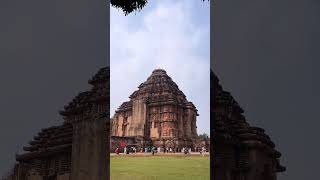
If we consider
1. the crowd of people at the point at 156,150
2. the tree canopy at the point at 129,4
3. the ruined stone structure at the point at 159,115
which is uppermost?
the tree canopy at the point at 129,4

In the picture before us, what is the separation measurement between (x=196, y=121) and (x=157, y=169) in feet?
4.00

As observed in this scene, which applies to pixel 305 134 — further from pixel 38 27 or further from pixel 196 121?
pixel 38 27

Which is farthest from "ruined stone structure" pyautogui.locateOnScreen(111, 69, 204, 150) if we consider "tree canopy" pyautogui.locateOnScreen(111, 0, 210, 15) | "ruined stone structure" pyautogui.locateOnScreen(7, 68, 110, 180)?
"tree canopy" pyautogui.locateOnScreen(111, 0, 210, 15)

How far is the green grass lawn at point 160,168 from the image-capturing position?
10195 millimetres

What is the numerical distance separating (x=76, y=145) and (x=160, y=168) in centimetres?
239

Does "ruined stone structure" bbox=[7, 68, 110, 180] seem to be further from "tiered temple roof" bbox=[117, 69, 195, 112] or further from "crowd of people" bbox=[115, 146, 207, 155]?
"tiered temple roof" bbox=[117, 69, 195, 112]

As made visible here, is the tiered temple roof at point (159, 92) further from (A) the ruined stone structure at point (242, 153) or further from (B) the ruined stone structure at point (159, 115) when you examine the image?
(A) the ruined stone structure at point (242, 153)

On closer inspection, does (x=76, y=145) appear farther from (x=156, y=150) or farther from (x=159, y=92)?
(x=159, y=92)

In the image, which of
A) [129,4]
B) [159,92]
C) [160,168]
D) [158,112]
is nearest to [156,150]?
[160,168]

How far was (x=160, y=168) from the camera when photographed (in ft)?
36.1

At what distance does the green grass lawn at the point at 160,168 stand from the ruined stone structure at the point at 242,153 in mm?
375

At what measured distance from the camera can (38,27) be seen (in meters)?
9.32

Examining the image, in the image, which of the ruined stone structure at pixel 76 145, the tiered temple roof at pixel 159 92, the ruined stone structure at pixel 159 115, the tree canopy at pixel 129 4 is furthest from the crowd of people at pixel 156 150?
the tree canopy at pixel 129 4

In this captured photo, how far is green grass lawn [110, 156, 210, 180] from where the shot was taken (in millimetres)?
10195
